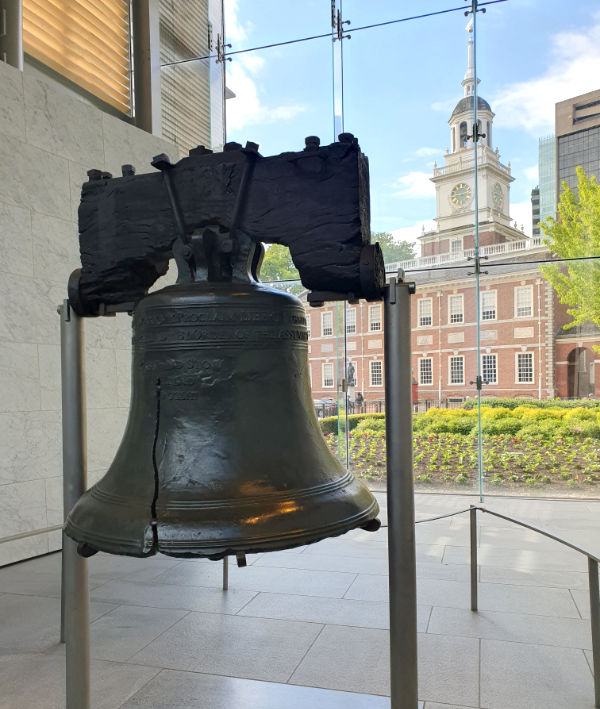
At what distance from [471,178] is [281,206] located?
662 cm

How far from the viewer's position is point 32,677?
3.01 m

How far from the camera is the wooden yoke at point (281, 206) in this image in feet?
5.26

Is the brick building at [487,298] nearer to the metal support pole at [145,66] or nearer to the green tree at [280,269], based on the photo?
the green tree at [280,269]

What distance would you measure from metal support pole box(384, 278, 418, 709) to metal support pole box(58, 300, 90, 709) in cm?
111

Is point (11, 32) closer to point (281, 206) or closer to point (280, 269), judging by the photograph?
point (280, 269)

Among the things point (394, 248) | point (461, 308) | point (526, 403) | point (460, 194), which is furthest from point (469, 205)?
point (526, 403)

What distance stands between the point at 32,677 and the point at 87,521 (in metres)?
2.02

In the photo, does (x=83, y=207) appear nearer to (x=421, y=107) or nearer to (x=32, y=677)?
(x=32, y=677)

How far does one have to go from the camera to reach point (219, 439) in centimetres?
156

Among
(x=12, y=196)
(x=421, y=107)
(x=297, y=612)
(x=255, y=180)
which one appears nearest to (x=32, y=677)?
(x=297, y=612)

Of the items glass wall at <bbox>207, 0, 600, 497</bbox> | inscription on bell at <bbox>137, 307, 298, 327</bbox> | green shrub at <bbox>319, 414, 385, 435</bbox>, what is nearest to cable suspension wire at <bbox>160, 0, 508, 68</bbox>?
glass wall at <bbox>207, 0, 600, 497</bbox>

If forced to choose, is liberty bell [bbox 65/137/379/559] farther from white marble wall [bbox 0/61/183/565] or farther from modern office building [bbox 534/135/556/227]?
modern office building [bbox 534/135/556/227]

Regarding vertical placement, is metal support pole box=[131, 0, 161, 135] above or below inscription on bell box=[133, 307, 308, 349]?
A: above

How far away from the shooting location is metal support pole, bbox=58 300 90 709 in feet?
7.25
